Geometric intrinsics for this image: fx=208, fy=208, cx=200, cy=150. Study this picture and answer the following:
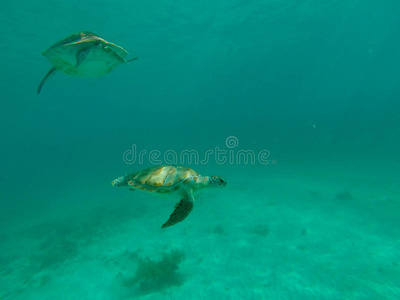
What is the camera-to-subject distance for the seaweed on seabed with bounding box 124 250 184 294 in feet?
24.1

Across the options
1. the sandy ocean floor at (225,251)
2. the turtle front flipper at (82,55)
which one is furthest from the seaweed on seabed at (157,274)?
the turtle front flipper at (82,55)

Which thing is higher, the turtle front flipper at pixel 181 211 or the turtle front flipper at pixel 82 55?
the turtle front flipper at pixel 82 55

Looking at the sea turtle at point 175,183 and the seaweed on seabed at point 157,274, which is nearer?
the sea turtle at point 175,183

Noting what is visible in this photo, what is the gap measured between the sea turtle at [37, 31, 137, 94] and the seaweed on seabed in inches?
286

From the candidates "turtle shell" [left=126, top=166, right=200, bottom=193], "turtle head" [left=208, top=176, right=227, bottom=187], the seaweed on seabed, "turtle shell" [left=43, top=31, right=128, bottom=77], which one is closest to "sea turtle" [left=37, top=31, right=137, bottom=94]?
"turtle shell" [left=43, top=31, right=128, bottom=77]

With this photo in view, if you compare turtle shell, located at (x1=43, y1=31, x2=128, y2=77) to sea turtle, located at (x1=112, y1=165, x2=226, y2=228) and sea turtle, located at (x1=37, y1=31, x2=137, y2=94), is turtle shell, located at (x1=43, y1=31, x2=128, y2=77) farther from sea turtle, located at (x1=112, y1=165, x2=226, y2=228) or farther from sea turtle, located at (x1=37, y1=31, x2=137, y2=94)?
sea turtle, located at (x1=112, y1=165, x2=226, y2=228)

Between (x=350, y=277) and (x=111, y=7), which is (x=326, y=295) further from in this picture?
(x=111, y=7)

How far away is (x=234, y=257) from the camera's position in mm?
8367

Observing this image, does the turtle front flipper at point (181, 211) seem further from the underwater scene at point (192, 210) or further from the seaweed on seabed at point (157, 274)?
the seaweed on seabed at point (157, 274)

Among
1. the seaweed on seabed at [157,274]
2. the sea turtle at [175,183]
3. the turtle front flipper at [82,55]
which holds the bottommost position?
the seaweed on seabed at [157,274]

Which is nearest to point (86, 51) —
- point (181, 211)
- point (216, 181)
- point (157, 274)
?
point (181, 211)

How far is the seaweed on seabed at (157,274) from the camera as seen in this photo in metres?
7.34

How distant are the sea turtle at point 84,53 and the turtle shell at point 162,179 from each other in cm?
305

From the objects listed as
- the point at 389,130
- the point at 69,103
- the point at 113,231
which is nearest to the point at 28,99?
the point at 69,103
